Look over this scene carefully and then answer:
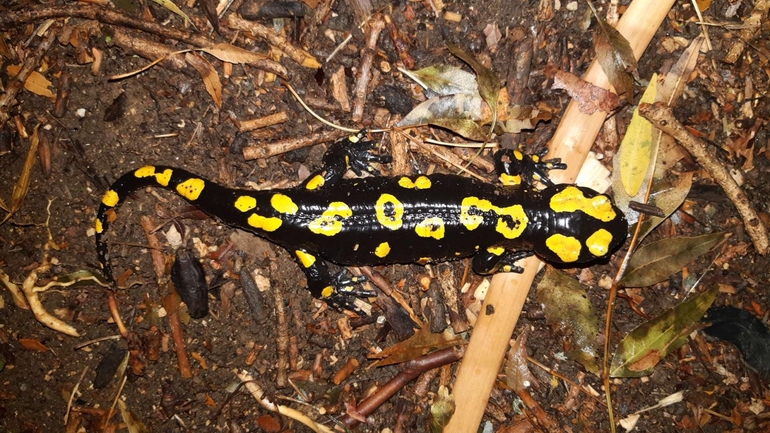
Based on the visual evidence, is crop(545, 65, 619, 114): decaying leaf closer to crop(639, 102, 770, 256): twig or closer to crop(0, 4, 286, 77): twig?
crop(639, 102, 770, 256): twig

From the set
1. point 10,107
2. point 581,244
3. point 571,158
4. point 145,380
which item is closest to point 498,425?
point 581,244

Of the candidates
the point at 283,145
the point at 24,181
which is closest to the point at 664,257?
the point at 283,145

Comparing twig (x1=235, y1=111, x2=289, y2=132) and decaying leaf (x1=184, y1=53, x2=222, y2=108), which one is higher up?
decaying leaf (x1=184, y1=53, x2=222, y2=108)

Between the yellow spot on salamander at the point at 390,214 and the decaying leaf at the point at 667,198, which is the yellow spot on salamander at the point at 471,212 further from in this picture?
the decaying leaf at the point at 667,198

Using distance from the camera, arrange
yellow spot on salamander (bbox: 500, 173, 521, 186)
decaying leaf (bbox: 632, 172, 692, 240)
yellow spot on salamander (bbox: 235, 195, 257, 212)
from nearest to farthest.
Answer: yellow spot on salamander (bbox: 235, 195, 257, 212) < decaying leaf (bbox: 632, 172, 692, 240) < yellow spot on salamander (bbox: 500, 173, 521, 186)

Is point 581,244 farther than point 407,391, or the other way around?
point 407,391

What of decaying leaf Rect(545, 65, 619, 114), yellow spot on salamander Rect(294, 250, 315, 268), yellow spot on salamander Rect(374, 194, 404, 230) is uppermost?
decaying leaf Rect(545, 65, 619, 114)

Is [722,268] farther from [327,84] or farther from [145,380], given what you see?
[145,380]

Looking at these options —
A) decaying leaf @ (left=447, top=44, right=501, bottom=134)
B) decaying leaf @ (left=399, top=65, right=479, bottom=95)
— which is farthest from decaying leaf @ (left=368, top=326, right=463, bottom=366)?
decaying leaf @ (left=399, top=65, right=479, bottom=95)

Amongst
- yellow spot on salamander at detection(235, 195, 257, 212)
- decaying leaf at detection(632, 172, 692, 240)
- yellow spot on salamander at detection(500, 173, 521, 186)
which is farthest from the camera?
yellow spot on salamander at detection(500, 173, 521, 186)
